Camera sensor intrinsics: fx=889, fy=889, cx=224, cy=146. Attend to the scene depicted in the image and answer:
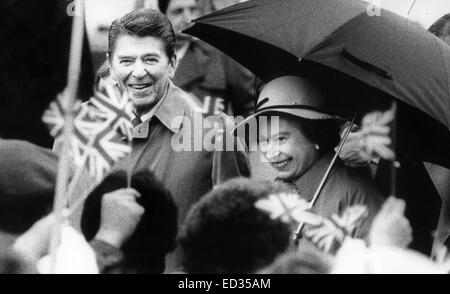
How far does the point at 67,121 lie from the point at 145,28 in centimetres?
63

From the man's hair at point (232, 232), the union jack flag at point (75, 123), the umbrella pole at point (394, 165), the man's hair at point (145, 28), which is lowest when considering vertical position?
the man's hair at point (232, 232)

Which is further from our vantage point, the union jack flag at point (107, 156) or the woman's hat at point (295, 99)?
the union jack flag at point (107, 156)

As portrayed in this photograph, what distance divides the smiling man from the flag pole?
19 cm

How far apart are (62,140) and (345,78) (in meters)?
1.46

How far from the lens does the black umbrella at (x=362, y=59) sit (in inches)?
155

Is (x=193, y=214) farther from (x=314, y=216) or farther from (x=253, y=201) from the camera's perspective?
(x=314, y=216)

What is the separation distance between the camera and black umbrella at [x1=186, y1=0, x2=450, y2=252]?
3939 millimetres

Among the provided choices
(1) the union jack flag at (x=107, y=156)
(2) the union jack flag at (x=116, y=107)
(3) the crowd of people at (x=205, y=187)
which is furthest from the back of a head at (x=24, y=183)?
(2) the union jack flag at (x=116, y=107)

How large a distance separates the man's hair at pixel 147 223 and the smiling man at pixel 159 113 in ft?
0.16

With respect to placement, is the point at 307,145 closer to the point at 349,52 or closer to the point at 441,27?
the point at 349,52

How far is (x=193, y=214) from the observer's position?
4465mm

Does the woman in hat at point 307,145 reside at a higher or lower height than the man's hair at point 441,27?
lower

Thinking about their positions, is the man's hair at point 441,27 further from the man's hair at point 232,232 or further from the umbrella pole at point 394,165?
the man's hair at point 232,232

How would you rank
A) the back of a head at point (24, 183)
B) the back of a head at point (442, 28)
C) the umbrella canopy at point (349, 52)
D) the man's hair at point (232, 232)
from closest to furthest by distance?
1. the umbrella canopy at point (349, 52)
2. the man's hair at point (232, 232)
3. the back of a head at point (24, 183)
4. the back of a head at point (442, 28)
